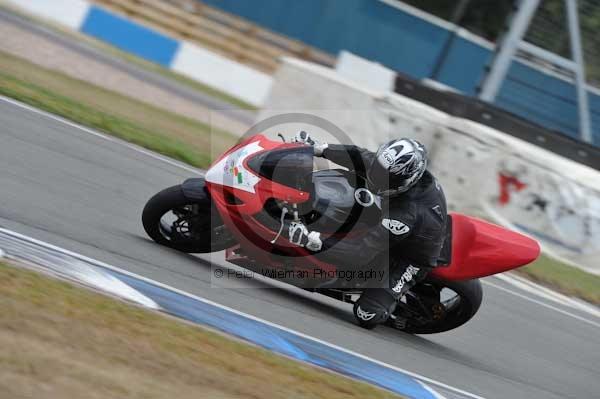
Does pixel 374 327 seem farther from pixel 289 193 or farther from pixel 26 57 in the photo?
pixel 26 57

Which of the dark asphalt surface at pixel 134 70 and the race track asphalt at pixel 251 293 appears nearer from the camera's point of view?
the race track asphalt at pixel 251 293

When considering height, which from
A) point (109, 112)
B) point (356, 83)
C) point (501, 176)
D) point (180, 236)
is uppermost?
point (356, 83)

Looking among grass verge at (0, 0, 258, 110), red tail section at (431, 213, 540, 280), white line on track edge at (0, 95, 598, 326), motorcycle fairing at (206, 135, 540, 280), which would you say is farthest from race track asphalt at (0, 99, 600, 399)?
grass verge at (0, 0, 258, 110)

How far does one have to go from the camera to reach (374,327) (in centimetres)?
739

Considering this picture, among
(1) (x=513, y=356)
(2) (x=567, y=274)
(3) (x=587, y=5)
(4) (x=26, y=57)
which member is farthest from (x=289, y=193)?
(3) (x=587, y=5)

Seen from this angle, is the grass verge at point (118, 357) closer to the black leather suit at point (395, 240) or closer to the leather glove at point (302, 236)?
the leather glove at point (302, 236)

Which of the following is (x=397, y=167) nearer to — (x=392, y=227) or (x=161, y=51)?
(x=392, y=227)

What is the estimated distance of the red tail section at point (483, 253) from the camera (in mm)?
7145

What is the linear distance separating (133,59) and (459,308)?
1453cm

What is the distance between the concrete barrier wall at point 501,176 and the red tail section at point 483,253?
4.68 meters

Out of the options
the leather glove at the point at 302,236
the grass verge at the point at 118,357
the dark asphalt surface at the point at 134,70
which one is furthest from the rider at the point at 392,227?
the dark asphalt surface at the point at 134,70

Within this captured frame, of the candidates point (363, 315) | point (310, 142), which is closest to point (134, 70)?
point (310, 142)

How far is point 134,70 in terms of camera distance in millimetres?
19078

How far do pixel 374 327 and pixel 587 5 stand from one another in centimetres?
1080
